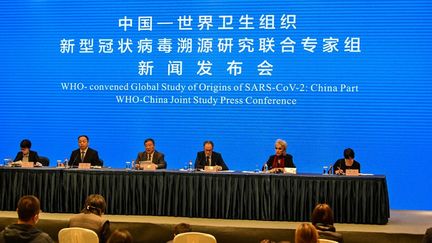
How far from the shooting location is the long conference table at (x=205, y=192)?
621cm

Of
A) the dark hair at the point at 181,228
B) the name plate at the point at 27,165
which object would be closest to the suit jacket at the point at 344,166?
the dark hair at the point at 181,228

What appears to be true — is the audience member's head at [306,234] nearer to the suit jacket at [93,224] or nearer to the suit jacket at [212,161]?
the suit jacket at [93,224]

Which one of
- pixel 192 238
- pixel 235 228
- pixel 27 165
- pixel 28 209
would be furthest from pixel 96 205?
pixel 27 165

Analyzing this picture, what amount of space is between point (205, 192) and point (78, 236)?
220 cm

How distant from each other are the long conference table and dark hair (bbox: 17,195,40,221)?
288 cm

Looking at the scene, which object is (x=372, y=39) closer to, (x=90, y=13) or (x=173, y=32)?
(x=173, y=32)

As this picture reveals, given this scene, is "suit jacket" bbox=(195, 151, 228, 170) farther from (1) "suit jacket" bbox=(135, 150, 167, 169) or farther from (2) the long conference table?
(2) the long conference table

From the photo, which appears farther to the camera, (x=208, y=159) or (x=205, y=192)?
(x=208, y=159)

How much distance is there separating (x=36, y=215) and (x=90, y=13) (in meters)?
5.53

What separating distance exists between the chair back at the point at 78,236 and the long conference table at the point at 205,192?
2130mm

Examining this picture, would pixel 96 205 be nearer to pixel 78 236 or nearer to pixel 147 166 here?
pixel 78 236

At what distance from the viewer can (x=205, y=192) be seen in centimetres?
640

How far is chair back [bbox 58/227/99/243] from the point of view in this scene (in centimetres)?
430

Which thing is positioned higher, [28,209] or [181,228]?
[28,209]
